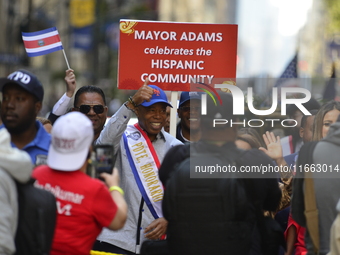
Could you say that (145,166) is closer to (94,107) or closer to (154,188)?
(154,188)

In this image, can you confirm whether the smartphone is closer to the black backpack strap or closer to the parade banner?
the black backpack strap

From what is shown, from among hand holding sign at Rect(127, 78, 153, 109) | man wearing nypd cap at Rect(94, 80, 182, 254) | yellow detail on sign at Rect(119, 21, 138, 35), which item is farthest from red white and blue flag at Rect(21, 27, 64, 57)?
hand holding sign at Rect(127, 78, 153, 109)

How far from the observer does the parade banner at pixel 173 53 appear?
6.62 metres

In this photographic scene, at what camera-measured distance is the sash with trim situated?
17.9 ft

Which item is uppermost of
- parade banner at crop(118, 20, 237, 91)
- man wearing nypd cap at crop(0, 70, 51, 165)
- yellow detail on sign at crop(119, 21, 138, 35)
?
yellow detail on sign at crop(119, 21, 138, 35)

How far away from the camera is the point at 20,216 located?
12.7 feet

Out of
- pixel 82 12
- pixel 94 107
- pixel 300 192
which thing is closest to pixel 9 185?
pixel 300 192

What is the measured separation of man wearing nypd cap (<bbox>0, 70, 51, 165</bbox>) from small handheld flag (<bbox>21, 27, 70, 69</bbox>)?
97.4 inches

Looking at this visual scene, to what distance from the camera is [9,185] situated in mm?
3801

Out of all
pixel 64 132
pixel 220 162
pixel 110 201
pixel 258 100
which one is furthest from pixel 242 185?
pixel 258 100

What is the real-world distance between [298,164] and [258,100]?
3.73 meters

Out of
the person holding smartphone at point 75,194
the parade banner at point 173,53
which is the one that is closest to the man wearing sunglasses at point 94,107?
the parade banner at point 173,53

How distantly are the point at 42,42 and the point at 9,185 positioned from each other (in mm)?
3526

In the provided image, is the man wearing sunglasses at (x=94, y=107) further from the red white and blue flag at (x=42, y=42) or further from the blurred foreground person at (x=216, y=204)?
the blurred foreground person at (x=216, y=204)
